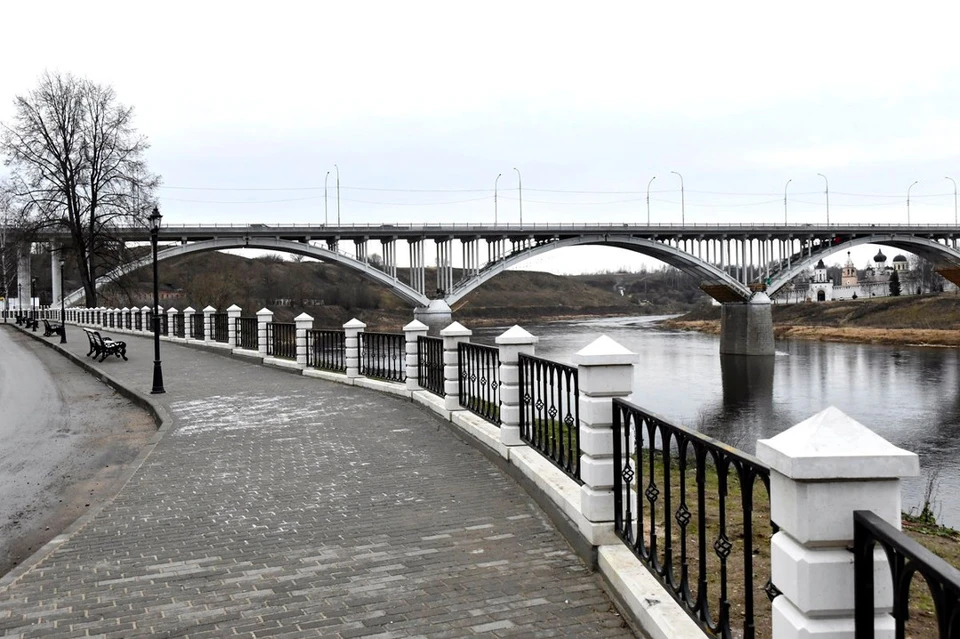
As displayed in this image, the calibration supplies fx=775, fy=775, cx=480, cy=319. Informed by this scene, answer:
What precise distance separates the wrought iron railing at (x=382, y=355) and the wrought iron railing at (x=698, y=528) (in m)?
6.46

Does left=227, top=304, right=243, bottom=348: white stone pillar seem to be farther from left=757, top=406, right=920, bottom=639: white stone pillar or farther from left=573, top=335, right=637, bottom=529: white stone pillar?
left=757, top=406, right=920, bottom=639: white stone pillar

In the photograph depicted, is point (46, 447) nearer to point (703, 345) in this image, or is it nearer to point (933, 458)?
point (933, 458)

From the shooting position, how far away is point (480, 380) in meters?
9.03

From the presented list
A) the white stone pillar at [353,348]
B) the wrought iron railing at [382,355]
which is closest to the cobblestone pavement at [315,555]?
the wrought iron railing at [382,355]

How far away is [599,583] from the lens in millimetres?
4430

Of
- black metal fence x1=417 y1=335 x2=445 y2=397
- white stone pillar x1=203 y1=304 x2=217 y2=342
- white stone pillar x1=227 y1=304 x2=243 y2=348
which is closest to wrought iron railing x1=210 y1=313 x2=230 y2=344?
white stone pillar x1=203 y1=304 x2=217 y2=342

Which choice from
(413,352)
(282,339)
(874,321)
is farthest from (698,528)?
(874,321)

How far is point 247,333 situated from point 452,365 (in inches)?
510

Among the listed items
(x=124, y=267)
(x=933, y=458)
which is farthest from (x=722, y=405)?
(x=124, y=267)

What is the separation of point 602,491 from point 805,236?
5868cm

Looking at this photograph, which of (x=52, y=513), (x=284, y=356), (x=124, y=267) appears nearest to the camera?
(x=52, y=513)

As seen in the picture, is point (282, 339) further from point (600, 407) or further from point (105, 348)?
point (600, 407)

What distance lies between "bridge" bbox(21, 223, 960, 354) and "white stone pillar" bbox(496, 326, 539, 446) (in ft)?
142

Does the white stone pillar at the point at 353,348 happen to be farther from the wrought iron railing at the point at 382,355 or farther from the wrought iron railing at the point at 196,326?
the wrought iron railing at the point at 196,326
